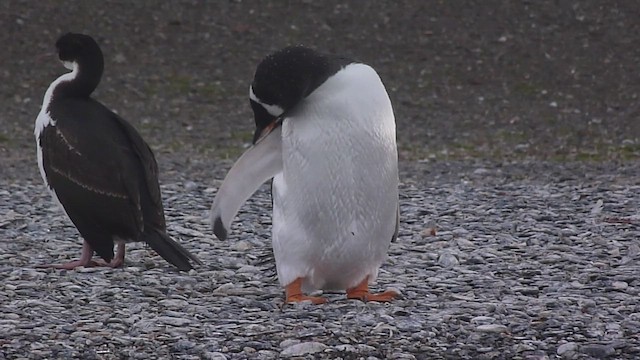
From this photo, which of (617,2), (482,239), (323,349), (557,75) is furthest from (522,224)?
(617,2)

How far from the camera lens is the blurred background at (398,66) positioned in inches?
468

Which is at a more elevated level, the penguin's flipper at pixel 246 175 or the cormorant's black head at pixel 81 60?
the cormorant's black head at pixel 81 60

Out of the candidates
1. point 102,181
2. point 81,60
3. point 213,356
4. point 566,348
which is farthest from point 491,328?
point 81,60

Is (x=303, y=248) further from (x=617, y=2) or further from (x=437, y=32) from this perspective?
(x=617, y=2)

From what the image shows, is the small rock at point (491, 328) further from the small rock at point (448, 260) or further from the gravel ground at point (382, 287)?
the small rock at point (448, 260)

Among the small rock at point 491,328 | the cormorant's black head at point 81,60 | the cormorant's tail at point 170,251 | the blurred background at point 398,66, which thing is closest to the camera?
the small rock at point 491,328

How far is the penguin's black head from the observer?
6.30 m

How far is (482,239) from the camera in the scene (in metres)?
6.53

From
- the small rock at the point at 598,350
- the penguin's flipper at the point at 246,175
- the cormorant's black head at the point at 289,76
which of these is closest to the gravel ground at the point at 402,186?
the small rock at the point at 598,350

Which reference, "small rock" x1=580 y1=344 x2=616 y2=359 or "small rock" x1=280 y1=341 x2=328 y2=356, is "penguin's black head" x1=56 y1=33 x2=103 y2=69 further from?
"small rock" x1=580 y1=344 x2=616 y2=359

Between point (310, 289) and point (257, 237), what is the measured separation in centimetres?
180

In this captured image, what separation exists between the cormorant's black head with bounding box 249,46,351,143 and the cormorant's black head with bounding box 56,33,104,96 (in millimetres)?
1719

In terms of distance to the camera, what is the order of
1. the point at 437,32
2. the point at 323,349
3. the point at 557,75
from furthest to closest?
the point at 437,32, the point at 557,75, the point at 323,349

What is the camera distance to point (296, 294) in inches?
190
